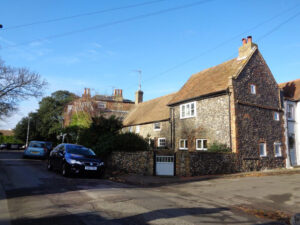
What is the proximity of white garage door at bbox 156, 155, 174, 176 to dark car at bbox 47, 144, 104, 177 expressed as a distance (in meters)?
3.63

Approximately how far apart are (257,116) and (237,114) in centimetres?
285

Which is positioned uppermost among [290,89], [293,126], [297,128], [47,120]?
[290,89]

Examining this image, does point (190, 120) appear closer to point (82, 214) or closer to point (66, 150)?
point (66, 150)

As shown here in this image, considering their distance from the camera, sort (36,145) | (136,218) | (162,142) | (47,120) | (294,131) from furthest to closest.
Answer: (47,120), (162,142), (294,131), (36,145), (136,218)

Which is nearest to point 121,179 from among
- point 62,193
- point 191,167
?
point 191,167

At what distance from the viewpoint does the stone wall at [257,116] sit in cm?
1792

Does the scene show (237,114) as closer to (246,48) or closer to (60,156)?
(246,48)

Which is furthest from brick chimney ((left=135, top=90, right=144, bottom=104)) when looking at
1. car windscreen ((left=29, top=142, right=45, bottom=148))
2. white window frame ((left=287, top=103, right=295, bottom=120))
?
white window frame ((left=287, top=103, right=295, bottom=120))

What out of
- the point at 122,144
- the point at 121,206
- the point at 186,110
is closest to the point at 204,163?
the point at 122,144

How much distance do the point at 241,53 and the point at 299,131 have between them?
31.9 feet

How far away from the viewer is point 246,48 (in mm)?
20922

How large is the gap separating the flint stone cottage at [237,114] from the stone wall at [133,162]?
394 centimetres

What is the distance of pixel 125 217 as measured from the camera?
17.4ft

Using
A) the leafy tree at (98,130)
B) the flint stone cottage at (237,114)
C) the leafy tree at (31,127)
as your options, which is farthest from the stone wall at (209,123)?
the leafy tree at (31,127)
